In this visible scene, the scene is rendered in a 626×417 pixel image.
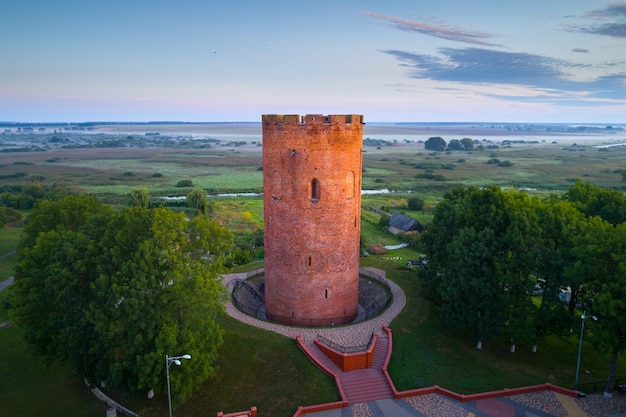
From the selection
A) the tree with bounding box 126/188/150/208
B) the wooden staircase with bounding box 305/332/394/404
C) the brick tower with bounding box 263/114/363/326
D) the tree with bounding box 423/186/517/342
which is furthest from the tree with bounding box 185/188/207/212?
the tree with bounding box 423/186/517/342

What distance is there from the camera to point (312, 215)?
28.3m

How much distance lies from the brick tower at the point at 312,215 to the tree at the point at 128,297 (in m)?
5.47

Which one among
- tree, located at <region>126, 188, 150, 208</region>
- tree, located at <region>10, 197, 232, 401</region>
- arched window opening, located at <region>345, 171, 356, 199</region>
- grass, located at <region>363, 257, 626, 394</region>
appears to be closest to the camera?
tree, located at <region>10, 197, 232, 401</region>

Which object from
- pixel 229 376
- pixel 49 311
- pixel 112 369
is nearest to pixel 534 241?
pixel 229 376

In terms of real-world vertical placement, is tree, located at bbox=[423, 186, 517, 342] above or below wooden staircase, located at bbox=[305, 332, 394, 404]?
above

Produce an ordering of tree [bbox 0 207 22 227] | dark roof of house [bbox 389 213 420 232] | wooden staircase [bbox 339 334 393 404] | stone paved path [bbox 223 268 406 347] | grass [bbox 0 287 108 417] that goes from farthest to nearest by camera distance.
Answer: tree [bbox 0 207 22 227], dark roof of house [bbox 389 213 420 232], stone paved path [bbox 223 268 406 347], wooden staircase [bbox 339 334 393 404], grass [bbox 0 287 108 417]

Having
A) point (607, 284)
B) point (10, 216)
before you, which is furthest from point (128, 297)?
point (10, 216)

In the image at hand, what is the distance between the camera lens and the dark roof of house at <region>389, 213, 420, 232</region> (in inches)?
2434

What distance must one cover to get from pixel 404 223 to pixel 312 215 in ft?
122

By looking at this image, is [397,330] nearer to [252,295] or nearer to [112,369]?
[252,295]

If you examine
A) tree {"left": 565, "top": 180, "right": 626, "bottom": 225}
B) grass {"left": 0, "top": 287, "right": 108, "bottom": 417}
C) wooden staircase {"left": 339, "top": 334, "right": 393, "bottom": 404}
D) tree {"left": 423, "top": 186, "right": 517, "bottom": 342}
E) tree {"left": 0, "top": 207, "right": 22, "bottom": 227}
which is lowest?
grass {"left": 0, "top": 287, "right": 108, "bottom": 417}

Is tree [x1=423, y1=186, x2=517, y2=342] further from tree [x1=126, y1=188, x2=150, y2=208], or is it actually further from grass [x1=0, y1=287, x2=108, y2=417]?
tree [x1=126, y1=188, x2=150, y2=208]

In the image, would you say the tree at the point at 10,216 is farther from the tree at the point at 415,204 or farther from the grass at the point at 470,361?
the tree at the point at 415,204

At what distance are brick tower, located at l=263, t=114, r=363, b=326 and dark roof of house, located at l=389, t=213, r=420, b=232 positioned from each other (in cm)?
3248
